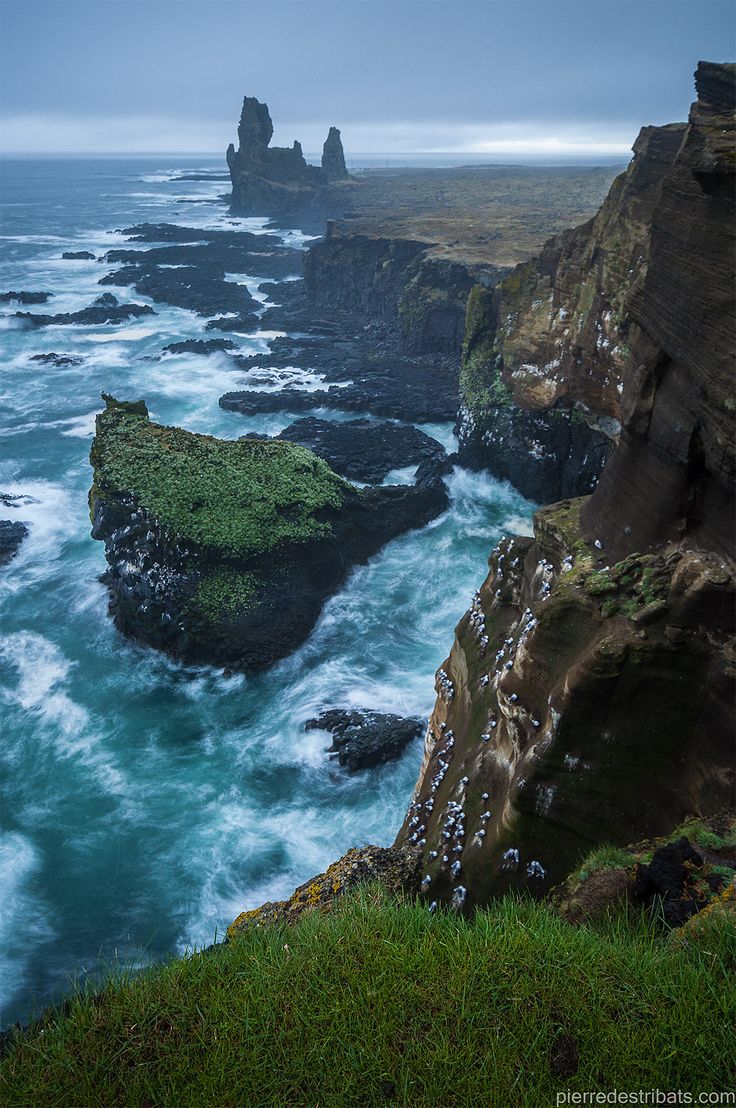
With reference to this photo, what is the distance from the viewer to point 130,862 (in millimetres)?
17344

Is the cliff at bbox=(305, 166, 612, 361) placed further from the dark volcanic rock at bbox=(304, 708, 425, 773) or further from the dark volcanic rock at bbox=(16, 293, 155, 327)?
the dark volcanic rock at bbox=(304, 708, 425, 773)

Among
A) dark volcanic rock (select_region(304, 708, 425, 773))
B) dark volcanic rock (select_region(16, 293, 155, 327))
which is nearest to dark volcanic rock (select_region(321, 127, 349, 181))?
dark volcanic rock (select_region(16, 293, 155, 327))

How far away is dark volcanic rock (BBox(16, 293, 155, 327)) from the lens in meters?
62.6

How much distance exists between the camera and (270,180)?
124625mm

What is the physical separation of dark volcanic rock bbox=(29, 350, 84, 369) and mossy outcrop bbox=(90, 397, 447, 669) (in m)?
30.3

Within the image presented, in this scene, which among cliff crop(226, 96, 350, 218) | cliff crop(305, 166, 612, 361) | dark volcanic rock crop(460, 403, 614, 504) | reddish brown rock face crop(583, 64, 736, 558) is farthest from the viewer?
cliff crop(226, 96, 350, 218)

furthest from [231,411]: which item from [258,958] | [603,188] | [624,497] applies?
[603,188]

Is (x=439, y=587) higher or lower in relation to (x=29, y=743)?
higher

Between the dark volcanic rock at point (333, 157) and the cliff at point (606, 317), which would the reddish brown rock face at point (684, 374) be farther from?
the dark volcanic rock at point (333, 157)

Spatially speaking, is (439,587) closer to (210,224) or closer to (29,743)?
(29,743)

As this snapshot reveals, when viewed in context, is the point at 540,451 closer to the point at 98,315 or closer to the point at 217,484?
the point at 217,484

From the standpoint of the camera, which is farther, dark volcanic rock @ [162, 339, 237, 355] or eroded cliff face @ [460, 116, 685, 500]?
dark volcanic rock @ [162, 339, 237, 355]

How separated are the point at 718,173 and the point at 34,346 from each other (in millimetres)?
60662

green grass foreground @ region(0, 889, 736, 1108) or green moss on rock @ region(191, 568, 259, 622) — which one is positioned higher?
green grass foreground @ region(0, 889, 736, 1108)
